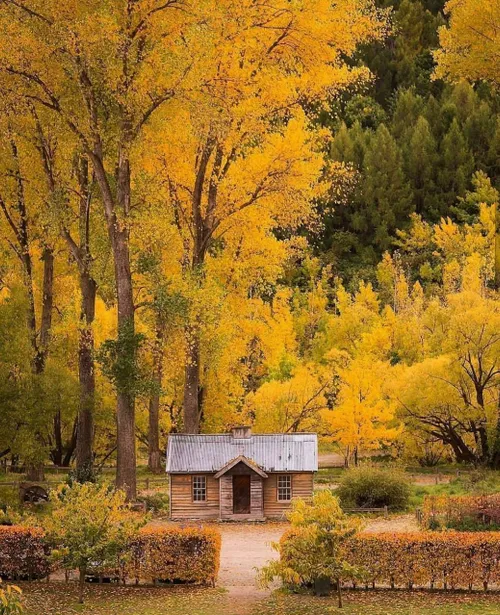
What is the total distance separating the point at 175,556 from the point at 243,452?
10939 mm

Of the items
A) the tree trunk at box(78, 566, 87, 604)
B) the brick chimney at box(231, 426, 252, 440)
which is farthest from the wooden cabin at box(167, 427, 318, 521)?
the tree trunk at box(78, 566, 87, 604)

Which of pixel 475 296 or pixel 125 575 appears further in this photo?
pixel 475 296

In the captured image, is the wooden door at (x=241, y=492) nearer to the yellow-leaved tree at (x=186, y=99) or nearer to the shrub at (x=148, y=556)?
the yellow-leaved tree at (x=186, y=99)

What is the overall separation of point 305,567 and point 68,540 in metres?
4.83

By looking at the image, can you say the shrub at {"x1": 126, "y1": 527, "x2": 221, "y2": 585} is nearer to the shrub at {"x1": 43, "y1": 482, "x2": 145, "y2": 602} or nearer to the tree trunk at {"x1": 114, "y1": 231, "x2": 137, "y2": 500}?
the shrub at {"x1": 43, "y1": 482, "x2": 145, "y2": 602}

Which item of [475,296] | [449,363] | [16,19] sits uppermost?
[16,19]

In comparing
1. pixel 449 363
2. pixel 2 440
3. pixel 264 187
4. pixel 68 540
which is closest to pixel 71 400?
pixel 2 440

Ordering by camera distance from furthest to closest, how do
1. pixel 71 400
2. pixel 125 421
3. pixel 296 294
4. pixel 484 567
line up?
pixel 296 294
pixel 71 400
pixel 125 421
pixel 484 567

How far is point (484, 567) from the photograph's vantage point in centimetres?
1978

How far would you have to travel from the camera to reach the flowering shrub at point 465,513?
86.4 ft

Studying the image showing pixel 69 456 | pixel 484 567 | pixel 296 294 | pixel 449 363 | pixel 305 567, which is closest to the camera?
pixel 305 567

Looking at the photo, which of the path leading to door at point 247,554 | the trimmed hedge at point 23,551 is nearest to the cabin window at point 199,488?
the path leading to door at point 247,554

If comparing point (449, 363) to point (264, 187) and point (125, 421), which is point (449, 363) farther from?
point (125, 421)

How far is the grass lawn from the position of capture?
18.0m
